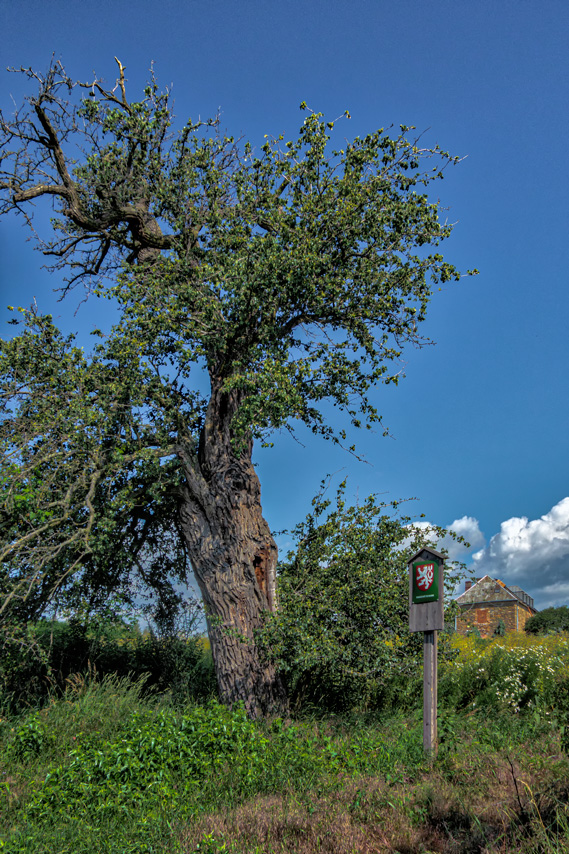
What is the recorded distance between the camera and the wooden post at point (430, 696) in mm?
7621

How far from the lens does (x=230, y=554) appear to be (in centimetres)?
1058

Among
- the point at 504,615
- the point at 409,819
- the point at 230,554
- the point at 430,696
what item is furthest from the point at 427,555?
the point at 504,615

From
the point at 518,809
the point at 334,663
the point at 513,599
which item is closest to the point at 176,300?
the point at 334,663

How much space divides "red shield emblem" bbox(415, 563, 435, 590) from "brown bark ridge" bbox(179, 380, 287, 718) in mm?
2863

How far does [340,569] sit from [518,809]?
5.83m

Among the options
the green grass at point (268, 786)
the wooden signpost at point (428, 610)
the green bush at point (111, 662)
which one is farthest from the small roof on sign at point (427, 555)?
the green bush at point (111, 662)

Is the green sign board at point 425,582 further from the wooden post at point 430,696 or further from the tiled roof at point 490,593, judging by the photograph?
the tiled roof at point 490,593

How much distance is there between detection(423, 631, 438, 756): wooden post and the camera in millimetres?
7621

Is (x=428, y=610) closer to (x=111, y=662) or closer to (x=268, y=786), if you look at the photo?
(x=268, y=786)

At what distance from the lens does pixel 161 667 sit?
13.0m

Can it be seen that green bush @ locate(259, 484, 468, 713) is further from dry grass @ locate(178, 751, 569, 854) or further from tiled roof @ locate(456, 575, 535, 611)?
tiled roof @ locate(456, 575, 535, 611)

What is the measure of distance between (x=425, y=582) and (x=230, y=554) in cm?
352

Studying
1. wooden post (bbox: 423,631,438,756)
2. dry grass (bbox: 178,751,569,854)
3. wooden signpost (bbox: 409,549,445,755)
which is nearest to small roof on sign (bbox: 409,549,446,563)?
wooden signpost (bbox: 409,549,445,755)

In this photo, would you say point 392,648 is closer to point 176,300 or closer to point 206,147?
point 176,300
